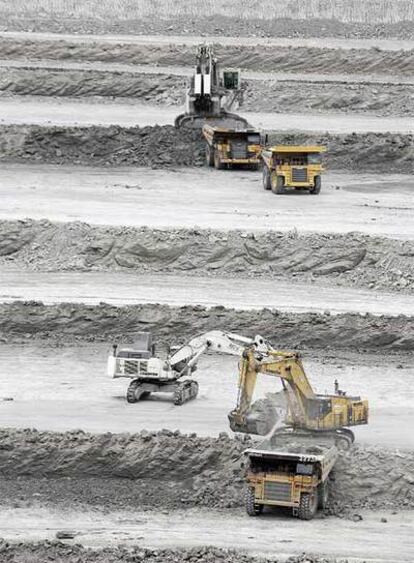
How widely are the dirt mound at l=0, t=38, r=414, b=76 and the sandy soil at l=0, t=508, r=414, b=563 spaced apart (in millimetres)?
39249

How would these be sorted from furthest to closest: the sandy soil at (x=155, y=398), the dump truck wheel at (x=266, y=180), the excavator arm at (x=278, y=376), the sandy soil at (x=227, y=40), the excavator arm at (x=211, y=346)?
the sandy soil at (x=227, y=40) < the dump truck wheel at (x=266, y=180) < the sandy soil at (x=155, y=398) < the excavator arm at (x=211, y=346) < the excavator arm at (x=278, y=376)

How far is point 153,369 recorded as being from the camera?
28.7 metres

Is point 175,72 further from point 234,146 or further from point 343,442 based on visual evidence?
point 343,442

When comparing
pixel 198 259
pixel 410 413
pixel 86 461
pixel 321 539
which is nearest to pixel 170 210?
pixel 198 259

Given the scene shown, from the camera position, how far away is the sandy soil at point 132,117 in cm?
5216

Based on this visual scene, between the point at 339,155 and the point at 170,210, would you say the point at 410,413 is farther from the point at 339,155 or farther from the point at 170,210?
the point at 339,155

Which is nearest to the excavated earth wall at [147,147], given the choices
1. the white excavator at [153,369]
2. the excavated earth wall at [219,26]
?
the white excavator at [153,369]

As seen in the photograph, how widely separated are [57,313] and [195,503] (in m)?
10.3

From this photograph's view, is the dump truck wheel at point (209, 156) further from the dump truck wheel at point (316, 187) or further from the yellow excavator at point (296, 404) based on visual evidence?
the yellow excavator at point (296, 404)

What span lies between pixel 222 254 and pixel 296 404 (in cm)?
1240

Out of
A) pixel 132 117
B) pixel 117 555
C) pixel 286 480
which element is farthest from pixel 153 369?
pixel 132 117

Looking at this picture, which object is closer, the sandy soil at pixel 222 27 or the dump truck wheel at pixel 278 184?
the dump truck wheel at pixel 278 184

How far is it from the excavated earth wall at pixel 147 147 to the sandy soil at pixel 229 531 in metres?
24.9

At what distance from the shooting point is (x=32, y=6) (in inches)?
2864
